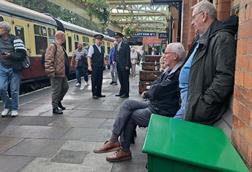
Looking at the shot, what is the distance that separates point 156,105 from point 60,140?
5.73ft

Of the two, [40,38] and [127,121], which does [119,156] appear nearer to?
[127,121]

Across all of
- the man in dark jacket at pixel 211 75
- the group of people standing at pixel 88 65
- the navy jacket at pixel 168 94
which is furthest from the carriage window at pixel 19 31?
the man in dark jacket at pixel 211 75

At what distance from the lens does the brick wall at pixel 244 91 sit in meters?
2.08

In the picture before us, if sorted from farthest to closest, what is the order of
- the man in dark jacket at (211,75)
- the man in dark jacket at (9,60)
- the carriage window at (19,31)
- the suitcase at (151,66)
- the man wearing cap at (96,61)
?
the carriage window at (19,31)
the suitcase at (151,66)
the man wearing cap at (96,61)
the man in dark jacket at (9,60)
the man in dark jacket at (211,75)

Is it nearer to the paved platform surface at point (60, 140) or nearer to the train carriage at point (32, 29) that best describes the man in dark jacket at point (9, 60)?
the paved platform surface at point (60, 140)

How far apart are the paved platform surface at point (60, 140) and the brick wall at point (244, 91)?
1.77 m

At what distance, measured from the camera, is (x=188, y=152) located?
1964 mm

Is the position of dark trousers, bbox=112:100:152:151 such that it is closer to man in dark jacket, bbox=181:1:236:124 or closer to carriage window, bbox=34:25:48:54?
man in dark jacket, bbox=181:1:236:124

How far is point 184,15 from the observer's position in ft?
33.6

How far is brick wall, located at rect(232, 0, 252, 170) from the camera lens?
208 centimetres

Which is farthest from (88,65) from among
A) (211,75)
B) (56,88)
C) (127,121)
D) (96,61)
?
(211,75)

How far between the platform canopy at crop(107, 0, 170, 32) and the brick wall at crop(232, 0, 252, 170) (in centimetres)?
2457

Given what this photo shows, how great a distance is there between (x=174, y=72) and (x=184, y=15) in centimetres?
675

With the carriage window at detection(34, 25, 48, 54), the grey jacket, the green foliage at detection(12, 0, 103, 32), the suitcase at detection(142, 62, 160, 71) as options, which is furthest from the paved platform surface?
the green foliage at detection(12, 0, 103, 32)
